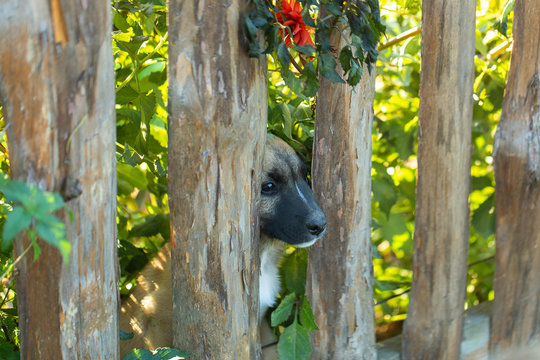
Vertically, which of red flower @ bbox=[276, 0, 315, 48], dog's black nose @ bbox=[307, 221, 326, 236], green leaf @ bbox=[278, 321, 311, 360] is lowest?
green leaf @ bbox=[278, 321, 311, 360]

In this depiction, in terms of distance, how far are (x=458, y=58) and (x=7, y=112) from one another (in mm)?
1580

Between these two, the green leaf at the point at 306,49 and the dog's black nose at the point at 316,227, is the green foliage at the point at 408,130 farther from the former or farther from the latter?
the green leaf at the point at 306,49

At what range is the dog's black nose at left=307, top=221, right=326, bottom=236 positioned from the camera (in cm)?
224

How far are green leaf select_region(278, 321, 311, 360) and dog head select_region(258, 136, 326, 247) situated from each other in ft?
1.16

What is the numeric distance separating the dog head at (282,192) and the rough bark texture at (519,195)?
0.83 meters

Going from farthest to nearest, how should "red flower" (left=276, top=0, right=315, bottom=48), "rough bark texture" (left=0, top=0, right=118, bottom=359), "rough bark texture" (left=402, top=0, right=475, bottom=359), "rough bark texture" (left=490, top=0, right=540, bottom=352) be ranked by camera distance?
"rough bark texture" (left=490, top=0, right=540, bottom=352)
"rough bark texture" (left=402, top=0, right=475, bottom=359)
"red flower" (left=276, top=0, right=315, bottom=48)
"rough bark texture" (left=0, top=0, right=118, bottom=359)

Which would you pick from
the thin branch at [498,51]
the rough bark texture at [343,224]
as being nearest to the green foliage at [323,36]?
the rough bark texture at [343,224]

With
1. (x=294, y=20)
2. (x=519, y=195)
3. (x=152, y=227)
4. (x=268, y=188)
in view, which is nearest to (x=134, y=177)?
(x=152, y=227)

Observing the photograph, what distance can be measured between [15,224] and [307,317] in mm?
1296

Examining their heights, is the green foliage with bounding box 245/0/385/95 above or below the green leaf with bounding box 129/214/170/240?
above

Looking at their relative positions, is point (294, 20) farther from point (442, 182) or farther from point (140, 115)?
point (442, 182)

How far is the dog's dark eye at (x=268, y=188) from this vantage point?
2535 millimetres

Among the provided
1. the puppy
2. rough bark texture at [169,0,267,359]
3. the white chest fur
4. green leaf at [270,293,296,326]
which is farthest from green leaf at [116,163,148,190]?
rough bark texture at [169,0,267,359]

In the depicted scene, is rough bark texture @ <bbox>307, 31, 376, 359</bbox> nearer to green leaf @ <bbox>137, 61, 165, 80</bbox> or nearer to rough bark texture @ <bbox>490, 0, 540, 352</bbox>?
rough bark texture @ <bbox>490, 0, 540, 352</bbox>
